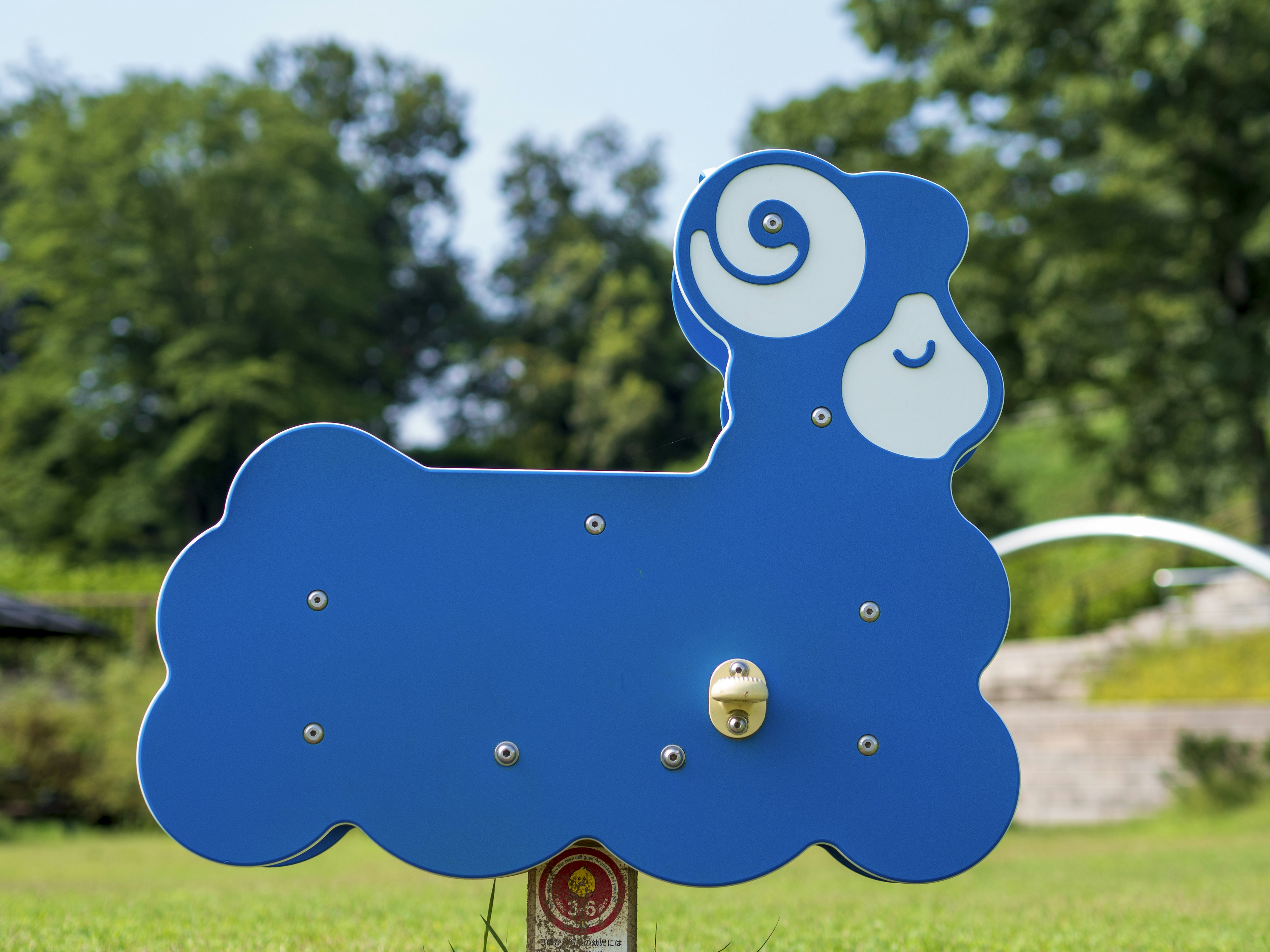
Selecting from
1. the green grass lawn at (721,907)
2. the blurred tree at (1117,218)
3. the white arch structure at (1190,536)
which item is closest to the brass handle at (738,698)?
the green grass lawn at (721,907)

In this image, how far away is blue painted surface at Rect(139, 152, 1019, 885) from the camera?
2916mm

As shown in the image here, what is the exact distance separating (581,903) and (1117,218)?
17649 millimetres

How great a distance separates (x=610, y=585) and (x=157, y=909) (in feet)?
10.5

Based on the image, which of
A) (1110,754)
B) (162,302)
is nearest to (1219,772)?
(1110,754)

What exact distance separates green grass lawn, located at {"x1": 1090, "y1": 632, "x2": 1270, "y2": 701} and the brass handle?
13.8 meters

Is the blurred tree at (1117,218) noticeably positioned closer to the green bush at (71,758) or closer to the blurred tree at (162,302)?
the green bush at (71,758)

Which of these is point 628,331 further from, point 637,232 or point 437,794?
point 437,794

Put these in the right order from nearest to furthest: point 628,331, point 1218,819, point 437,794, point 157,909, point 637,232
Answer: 1. point 437,794
2. point 157,909
3. point 1218,819
4. point 628,331
5. point 637,232

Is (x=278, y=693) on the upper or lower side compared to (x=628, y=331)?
lower

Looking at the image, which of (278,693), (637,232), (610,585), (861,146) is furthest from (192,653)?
(637,232)

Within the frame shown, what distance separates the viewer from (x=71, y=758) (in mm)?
13375

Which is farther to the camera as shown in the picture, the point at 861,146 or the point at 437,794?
the point at 861,146

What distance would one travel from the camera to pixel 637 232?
45.1 metres

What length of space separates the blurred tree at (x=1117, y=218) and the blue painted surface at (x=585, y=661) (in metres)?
14.9
